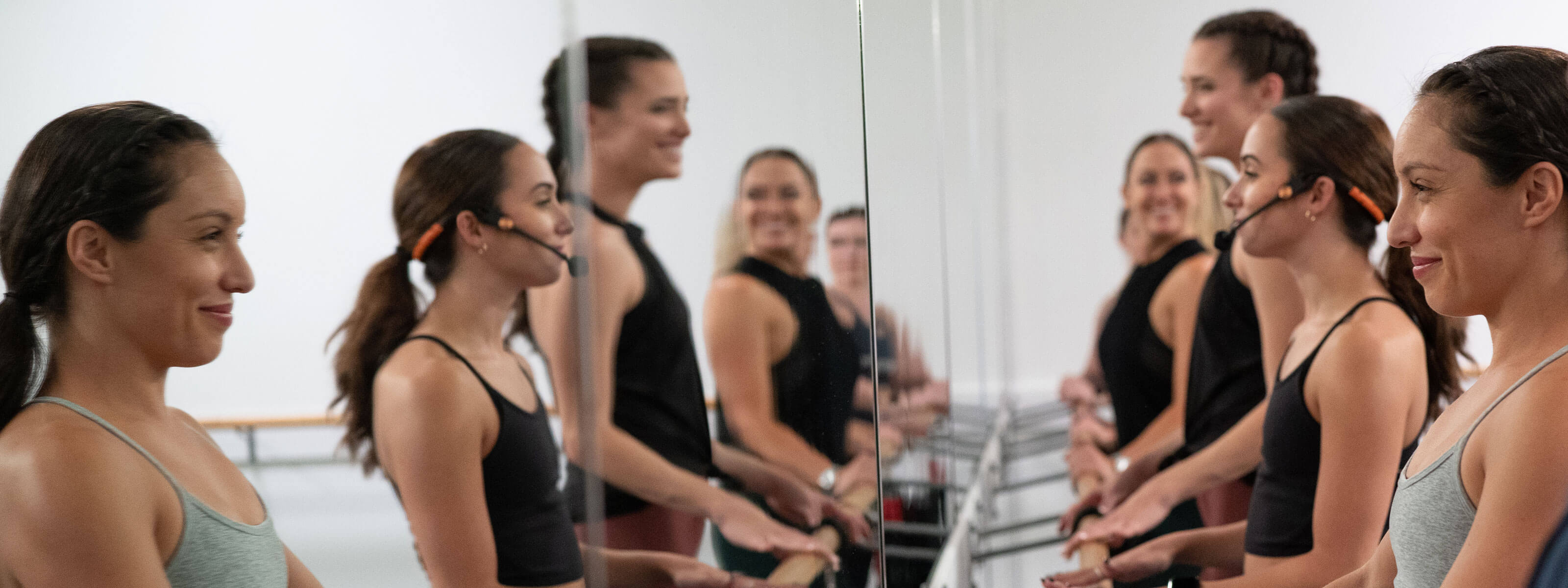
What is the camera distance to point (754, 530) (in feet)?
3.40

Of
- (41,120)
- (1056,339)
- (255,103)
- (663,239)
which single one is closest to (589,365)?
(663,239)

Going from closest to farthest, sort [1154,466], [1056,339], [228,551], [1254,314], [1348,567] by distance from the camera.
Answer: [228,551] < [1348,567] < [1254,314] < [1154,466] < [1056,339]

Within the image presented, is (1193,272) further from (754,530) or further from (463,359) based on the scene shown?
(463,359)

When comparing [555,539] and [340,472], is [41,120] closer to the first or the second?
[340,472]

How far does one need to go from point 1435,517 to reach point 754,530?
578 mm

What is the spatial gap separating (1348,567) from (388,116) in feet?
4.21

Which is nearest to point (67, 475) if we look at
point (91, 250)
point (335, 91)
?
point (91, 250)

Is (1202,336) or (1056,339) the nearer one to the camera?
(1202,336)

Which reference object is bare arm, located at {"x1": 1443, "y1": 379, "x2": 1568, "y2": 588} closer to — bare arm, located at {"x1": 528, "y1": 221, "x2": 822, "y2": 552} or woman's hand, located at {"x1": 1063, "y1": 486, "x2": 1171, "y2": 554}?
bare arm, located at {"x1": 528, "y1": 221, "x2": 822, "y2": 552}

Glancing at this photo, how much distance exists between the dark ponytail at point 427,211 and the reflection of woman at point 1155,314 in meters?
1.11

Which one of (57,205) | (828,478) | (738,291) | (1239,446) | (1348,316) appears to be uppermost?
(57,205)

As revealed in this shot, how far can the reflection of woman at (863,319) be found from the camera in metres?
1.12

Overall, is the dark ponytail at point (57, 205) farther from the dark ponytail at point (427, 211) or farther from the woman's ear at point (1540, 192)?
the woman's ear at point (1540, 192)

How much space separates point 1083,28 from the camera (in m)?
1.79
